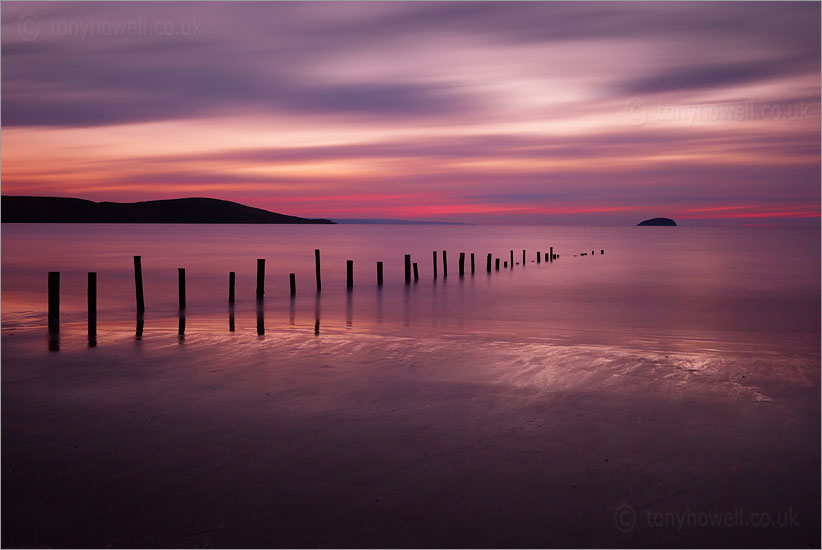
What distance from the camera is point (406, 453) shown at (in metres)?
5.89

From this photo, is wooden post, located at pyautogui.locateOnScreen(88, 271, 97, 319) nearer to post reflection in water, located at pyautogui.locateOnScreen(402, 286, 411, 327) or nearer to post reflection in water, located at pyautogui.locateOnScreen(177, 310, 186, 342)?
post reflection in water, located at pyautogui.locateOnScreen(177, 310, 186, 342)

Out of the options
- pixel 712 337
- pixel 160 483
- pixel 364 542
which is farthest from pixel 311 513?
pixel 712 337

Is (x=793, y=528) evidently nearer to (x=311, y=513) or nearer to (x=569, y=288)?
(x=311, y=513)

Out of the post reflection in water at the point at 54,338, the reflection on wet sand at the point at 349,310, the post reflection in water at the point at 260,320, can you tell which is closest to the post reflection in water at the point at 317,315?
the reflection on wet sand at the point at 349,310

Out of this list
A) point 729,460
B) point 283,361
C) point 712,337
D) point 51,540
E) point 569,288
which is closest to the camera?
point 51,540

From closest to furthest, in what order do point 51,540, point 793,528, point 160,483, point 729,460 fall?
point 51,540 → point 793,528 → point 160,483 → point 729,460

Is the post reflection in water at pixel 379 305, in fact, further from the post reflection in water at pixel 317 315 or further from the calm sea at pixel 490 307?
the post reflection in water at pixel 317 315

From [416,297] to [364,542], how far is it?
55.0 feet

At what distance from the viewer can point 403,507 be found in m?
4.87

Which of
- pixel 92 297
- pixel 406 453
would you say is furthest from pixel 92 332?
pixel 406 453

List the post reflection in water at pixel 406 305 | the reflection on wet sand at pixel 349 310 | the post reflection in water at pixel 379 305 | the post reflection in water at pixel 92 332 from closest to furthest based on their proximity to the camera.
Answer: the post reflection in water at pixel 92 332
the reflection on wet sand at pixel 349 310
the post reflection in water at pixel 406 305
the post reflection in water at pixel 379 305

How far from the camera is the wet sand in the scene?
4609mm

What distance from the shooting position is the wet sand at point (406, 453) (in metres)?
4.61

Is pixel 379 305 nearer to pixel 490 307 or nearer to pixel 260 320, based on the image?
pixel 490 307
